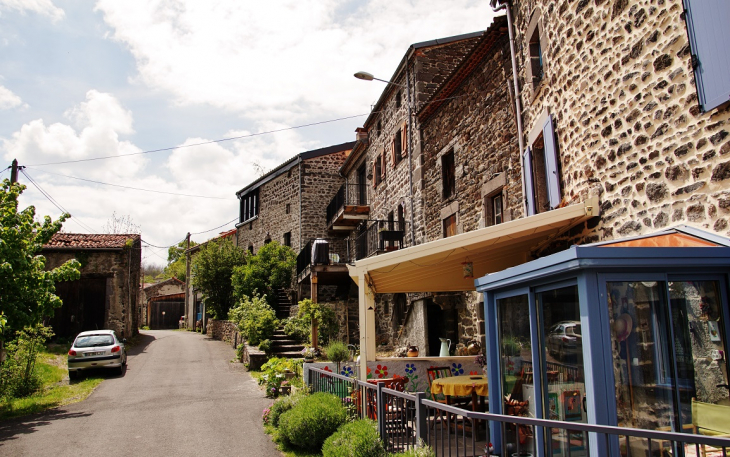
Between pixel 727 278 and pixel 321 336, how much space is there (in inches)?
556

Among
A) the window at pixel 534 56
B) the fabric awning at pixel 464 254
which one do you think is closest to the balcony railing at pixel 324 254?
the fabric awning at pixel 464 254

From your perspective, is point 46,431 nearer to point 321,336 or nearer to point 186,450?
point 186,450

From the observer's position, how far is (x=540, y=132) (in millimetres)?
8039

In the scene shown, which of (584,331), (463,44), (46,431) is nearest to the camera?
(584,331)

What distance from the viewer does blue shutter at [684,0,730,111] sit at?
14.1ft

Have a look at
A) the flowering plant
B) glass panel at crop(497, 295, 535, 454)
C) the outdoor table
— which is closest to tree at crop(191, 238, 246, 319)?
the flowering plant

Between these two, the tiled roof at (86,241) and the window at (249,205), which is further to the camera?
the window at (249,205)

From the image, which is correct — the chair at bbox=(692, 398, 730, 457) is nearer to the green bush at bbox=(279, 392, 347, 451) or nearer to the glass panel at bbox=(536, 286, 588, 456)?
the glass panel at bbox=(536, 286, 588, 456)

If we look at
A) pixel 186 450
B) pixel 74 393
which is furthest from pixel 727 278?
pixel 74 393

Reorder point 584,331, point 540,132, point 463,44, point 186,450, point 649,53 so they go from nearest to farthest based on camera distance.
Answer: point 584,331 < point 649,53 < point 186,450 < point 540,132 < point 463,44

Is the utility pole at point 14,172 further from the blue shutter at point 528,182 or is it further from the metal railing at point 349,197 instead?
the blue shutter at point 528,182

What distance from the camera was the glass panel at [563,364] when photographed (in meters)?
4.30

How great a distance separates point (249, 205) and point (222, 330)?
9.07 meters

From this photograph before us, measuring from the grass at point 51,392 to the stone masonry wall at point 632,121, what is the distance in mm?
10258
